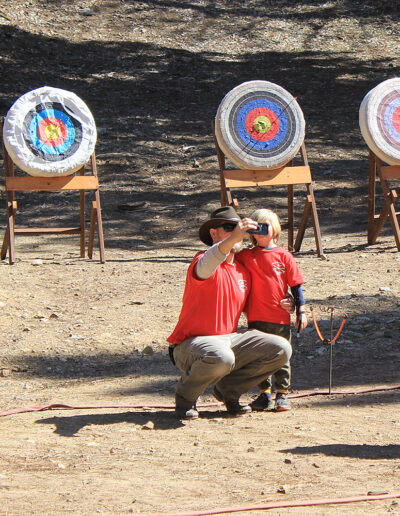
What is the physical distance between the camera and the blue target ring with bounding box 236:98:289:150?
26.6ft

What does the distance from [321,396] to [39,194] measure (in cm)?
802

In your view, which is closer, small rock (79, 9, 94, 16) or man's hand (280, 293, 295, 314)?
man's hand (280, 293, 295, 314)

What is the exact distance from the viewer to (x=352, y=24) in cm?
1781

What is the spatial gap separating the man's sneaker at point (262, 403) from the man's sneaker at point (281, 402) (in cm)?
5

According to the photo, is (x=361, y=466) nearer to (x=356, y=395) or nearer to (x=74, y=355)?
(x=356, y=395)

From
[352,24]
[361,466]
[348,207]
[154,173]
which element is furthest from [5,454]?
[352,24]

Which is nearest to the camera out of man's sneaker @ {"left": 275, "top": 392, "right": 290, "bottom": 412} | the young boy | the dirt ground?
the dirt ground

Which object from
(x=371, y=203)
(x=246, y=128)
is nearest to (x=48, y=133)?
(x=246, y=128)

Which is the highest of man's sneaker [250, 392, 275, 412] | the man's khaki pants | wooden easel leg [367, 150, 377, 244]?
wooden easel leg [367, 150, 377, 244]

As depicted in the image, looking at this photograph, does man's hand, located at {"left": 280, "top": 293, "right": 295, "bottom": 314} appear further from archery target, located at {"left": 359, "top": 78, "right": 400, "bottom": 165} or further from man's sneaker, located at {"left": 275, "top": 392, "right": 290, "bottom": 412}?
archery target, located at {"left": 359, "top": 78, "right": 400, "bottom": 165}

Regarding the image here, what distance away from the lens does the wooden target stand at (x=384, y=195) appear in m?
8.20

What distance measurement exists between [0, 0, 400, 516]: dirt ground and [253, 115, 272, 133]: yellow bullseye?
1.40 metres

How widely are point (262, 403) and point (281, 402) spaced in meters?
0.11

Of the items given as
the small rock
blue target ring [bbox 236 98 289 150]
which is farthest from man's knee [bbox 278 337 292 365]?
the small rock
